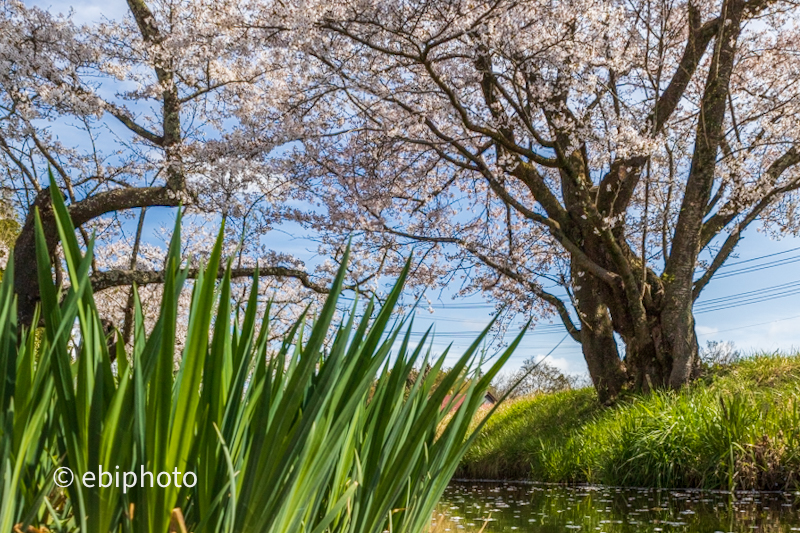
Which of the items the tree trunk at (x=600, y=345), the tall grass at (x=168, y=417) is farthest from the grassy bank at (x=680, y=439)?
the tall grass at (x=168, y=417)

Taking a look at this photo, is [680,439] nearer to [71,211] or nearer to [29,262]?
[71,211]

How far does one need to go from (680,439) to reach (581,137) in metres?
4.04

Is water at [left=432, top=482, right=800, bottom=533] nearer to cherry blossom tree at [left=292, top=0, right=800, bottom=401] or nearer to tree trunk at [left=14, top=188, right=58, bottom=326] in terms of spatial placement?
cherry blossom tree at [left=292, top=0, right=800, bottom=401]

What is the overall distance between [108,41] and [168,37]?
142 centimetres

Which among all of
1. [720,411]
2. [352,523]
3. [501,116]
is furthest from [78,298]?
[501,116]

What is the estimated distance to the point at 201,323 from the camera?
842 mm

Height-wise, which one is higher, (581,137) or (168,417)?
(581,137)

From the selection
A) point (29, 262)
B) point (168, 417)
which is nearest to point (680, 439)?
point (168, 417)

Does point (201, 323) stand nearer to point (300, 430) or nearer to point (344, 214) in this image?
point (300, 430)

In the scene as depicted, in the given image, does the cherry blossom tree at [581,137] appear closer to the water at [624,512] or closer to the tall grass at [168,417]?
the water at [624,512]

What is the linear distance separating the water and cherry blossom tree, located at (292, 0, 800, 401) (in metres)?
2.97

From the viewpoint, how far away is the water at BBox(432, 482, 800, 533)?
14.3 feet

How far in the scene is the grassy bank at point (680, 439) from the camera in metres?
6.46

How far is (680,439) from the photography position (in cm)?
723
